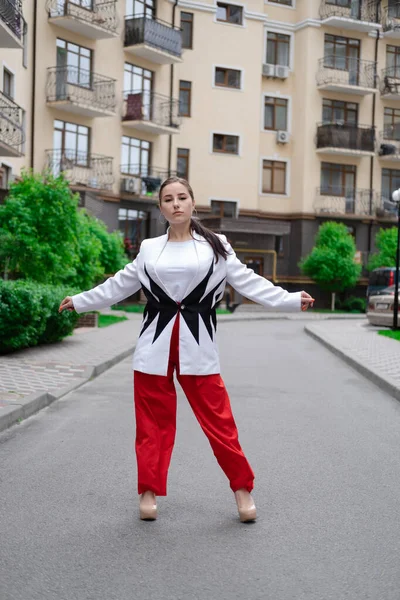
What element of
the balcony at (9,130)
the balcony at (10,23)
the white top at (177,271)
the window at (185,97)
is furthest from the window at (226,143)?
the white top at (177,271)

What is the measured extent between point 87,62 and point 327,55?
14988mm

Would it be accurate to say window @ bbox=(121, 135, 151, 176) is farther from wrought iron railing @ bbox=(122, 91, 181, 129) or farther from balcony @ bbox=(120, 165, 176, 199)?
wrought iron railing @ bbox=(122, 91, 181, 129)

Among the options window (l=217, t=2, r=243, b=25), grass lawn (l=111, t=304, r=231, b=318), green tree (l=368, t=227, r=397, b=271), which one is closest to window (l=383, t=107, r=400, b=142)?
green tree (l=368, t=227, r=397, b=271)

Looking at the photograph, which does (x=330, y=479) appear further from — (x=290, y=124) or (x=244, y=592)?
(x=290, y=124)

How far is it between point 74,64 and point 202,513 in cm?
3383

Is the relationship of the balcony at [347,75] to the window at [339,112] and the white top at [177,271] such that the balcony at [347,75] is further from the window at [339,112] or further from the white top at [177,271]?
the white top at [177,271]

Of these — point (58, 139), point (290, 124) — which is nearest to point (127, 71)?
point (58, 139)

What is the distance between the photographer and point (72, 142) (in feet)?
120

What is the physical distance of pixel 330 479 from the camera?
598 centimetres

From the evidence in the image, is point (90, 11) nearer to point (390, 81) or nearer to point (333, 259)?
point (333, 259)

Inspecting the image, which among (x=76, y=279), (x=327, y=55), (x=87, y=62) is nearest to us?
(x=76, y=279)

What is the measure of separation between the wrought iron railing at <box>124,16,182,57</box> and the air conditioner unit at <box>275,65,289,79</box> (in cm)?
752

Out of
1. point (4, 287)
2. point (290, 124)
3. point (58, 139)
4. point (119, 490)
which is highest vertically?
point (290, 124)

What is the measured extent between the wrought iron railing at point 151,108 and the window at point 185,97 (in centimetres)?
134
